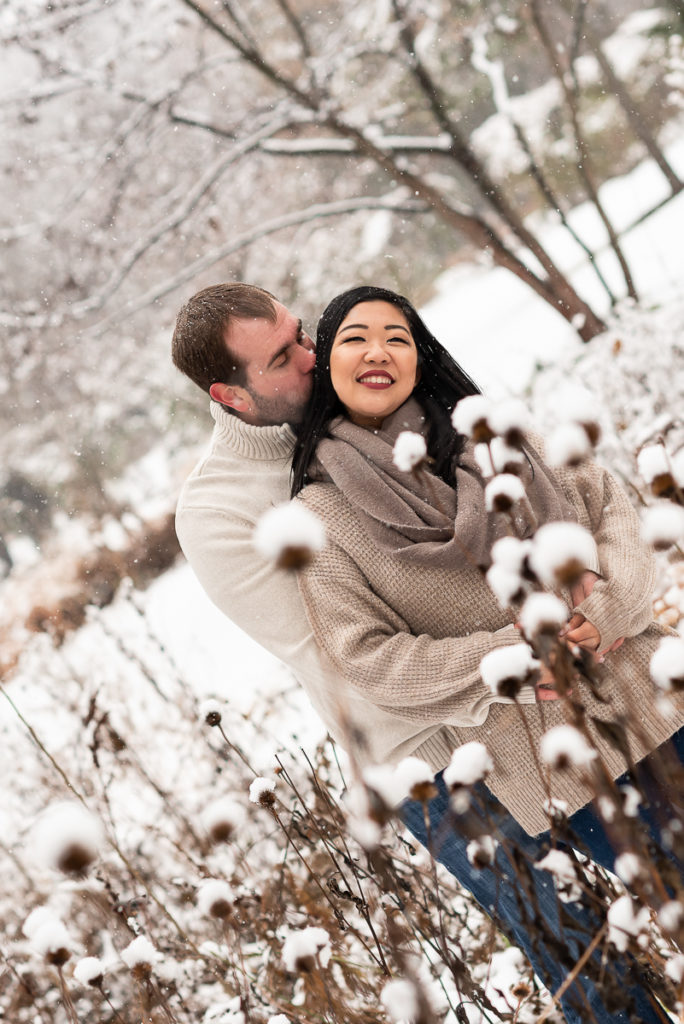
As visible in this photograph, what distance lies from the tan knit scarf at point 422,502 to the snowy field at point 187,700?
277 mm

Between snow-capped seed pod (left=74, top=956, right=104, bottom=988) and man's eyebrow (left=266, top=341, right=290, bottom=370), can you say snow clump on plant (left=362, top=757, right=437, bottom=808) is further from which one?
Result: man's eyebrow (left=266, top=341, right=290, bottom=370)

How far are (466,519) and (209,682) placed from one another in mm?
4419

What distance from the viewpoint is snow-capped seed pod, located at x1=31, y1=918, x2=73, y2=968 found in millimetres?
829

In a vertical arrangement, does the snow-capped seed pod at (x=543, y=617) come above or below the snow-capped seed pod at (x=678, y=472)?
below

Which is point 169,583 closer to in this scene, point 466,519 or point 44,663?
point 44,663

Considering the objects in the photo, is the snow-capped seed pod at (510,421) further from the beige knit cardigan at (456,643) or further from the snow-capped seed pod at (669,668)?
the beige knit cardigan at (456,643)

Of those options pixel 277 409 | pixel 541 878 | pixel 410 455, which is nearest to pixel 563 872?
pixel 410 455

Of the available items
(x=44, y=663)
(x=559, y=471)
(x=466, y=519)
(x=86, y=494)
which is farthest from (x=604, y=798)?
(x=86, y=494)

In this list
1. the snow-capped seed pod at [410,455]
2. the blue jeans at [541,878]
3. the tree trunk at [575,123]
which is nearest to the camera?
the snow-capped seed pod at [410,455]

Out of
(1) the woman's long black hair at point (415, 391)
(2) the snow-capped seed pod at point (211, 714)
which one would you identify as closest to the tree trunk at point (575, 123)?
(1) the woman's long black hair at point (415, 391)

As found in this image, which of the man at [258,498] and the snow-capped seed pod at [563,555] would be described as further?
the man at [258,498]

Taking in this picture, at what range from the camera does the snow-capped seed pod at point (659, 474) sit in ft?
2.74

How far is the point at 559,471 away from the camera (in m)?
1.62

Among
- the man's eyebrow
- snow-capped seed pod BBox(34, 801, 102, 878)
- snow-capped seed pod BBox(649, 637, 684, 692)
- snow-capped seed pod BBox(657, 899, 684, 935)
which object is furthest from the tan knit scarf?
snow-capped seed pod BBox(34, 801, 102, 878)
